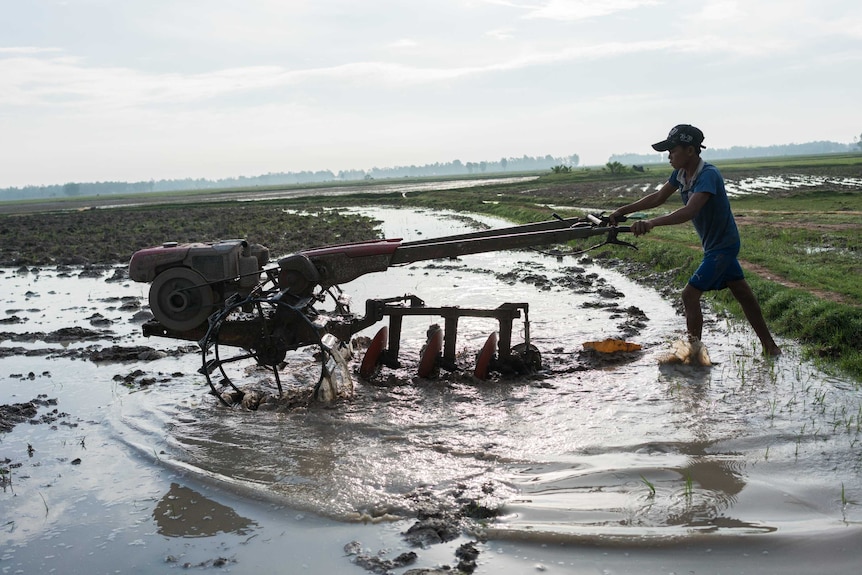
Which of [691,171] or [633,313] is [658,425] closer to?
[691,171]

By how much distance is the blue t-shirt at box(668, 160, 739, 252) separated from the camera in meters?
6.13

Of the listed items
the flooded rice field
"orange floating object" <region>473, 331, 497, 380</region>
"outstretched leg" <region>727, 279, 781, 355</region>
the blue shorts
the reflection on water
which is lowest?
the reflection on water

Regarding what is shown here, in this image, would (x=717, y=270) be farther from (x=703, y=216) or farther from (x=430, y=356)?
(x=430, y=356)

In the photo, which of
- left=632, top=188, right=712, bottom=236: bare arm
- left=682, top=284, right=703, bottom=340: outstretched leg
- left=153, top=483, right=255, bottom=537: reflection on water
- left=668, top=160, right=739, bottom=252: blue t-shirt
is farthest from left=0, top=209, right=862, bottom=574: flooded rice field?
left=632, top=188, right=712, bottom=236: bare arm

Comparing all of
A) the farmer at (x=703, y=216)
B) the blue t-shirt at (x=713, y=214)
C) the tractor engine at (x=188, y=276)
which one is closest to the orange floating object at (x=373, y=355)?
the tractor engine at (x=188, y=276)

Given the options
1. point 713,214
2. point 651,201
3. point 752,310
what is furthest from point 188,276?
point 752,310

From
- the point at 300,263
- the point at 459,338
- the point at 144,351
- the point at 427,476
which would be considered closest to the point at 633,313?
the point at 459,338

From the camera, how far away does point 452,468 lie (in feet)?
15.6

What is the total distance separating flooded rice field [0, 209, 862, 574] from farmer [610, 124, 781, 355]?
0.69 meters

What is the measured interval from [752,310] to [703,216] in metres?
1.03

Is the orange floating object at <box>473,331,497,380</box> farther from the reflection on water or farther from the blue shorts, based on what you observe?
the reflection on water

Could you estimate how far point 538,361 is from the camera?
6.95 metres

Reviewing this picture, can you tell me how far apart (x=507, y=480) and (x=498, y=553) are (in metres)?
0.84

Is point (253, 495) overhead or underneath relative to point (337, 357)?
underneath
